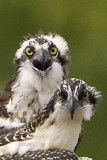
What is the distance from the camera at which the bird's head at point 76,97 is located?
773 cm

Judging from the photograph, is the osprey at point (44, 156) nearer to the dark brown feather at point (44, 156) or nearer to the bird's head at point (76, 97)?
the dark brown feather at point (44, 156)

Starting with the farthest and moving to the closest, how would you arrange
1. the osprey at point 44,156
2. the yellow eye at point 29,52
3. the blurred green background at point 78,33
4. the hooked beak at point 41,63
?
the blurred green background at point 78,33 → the yellow eye at point 29,52 → the hooked beak at point 41,63 → the osprey at point 44,156

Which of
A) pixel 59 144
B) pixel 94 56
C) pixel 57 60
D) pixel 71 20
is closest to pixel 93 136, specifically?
pixel 94 56

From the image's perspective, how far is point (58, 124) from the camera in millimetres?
7863

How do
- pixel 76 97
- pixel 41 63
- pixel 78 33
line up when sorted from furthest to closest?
pixel 78 33
pixel 41 63
pixel 76 97

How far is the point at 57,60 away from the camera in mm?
8773

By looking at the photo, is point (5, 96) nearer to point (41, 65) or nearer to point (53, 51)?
point (41, 65)

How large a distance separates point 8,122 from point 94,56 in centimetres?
457

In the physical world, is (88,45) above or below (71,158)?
above

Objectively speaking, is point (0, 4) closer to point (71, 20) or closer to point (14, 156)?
point (71, 20)

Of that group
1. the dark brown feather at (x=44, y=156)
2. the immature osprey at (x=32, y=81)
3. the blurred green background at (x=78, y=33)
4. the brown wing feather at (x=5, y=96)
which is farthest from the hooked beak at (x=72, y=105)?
the blurred green background at (x=78, y=33)

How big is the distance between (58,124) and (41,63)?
88cm

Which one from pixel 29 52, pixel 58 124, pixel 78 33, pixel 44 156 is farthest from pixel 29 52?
pixel 78 33

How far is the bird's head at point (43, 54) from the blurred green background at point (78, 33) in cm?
332
